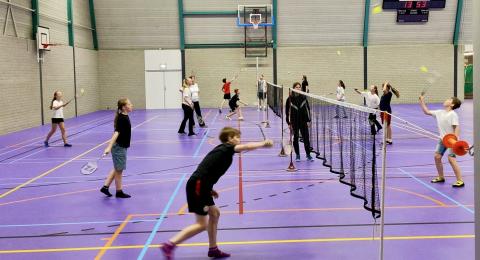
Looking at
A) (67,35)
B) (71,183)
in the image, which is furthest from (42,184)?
(67,35)

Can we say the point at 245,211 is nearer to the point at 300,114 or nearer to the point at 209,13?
the point at 300,114

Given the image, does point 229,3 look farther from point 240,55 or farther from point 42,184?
point 42,184

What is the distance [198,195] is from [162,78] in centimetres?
3077

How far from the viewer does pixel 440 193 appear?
380 inches

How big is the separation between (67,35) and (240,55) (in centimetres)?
1150

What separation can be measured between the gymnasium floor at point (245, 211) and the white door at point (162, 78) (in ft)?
68.7

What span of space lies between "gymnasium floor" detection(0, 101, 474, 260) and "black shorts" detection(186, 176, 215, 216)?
2.40 feet

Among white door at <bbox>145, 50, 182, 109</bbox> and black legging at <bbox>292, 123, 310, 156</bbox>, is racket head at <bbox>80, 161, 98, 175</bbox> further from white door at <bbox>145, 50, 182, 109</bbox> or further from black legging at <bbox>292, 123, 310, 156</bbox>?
white door at <bbox>145, 50, 182, 109</bbox>

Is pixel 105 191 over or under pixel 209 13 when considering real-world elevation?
under

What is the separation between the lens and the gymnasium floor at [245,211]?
22.0 feet

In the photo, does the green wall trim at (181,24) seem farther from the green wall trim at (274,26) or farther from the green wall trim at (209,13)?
the green wall trim at (274,26)

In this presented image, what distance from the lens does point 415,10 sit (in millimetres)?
33969

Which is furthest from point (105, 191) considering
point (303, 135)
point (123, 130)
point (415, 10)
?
point (415, 10)

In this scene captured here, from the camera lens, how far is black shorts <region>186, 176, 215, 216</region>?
6070mm
